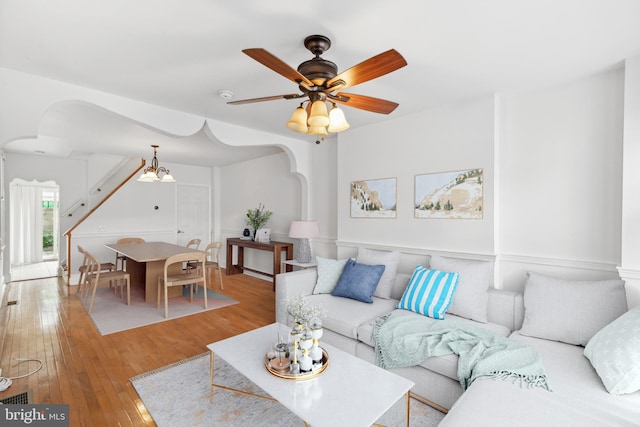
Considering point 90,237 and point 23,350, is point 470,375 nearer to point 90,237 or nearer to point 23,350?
point 23,350

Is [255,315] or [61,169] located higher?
[61,169]

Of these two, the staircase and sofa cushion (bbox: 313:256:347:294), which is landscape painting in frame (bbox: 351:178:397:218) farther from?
the staircase

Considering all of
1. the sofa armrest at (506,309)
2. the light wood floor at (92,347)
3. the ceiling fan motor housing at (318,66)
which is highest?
the ceiling fan motor housing at (318,66)

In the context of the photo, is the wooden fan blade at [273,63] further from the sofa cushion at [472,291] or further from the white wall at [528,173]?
the sofa cushion at [472,291]

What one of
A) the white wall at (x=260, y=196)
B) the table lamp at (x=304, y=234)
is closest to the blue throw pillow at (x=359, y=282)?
the table lamp at (x=304, y=234)

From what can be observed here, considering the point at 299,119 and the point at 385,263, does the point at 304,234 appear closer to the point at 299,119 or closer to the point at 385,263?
the point at 385,263

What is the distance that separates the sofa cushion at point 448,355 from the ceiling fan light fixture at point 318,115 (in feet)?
5.41

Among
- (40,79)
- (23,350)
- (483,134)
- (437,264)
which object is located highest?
(40,79)

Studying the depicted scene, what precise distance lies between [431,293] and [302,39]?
221cm

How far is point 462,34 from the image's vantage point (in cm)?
184

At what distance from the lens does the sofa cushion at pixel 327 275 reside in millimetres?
3287

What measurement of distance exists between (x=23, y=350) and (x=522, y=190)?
16.1 ft

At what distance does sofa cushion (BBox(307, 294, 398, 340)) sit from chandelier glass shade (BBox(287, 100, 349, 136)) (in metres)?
1.60

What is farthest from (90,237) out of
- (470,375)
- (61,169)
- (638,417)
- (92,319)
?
(638,417)
